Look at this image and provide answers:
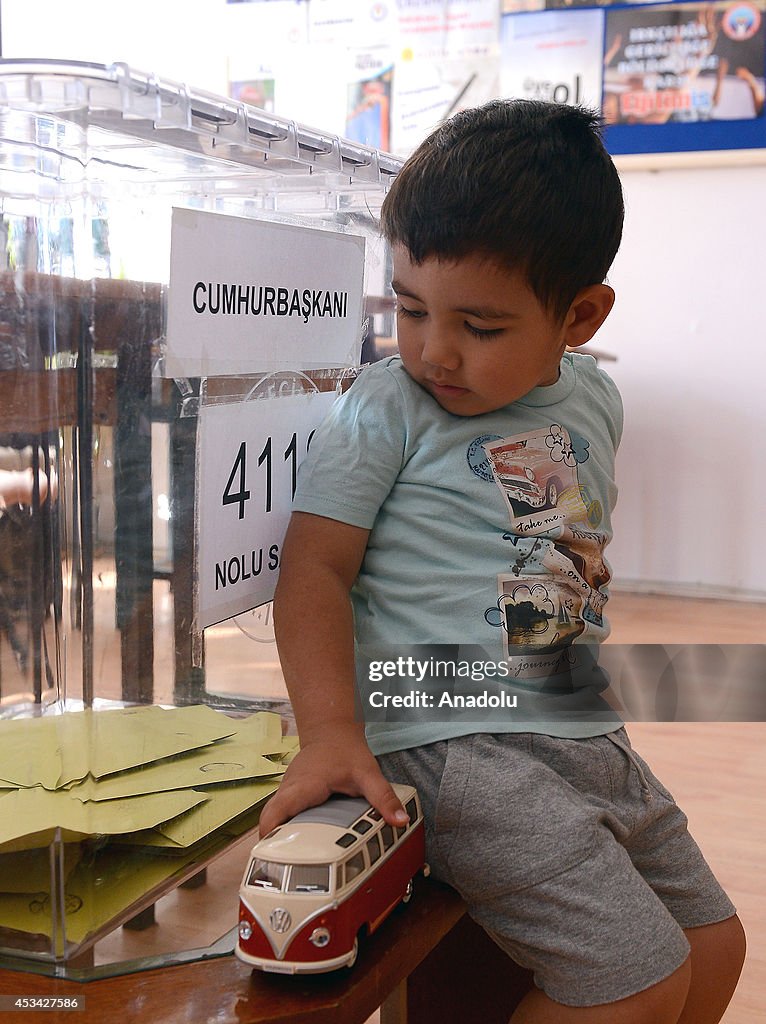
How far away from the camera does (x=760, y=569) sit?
2615mm

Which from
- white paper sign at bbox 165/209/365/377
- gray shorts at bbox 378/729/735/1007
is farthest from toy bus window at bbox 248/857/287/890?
white paper sign at bbox 165/209/365/377

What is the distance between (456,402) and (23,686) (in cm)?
29

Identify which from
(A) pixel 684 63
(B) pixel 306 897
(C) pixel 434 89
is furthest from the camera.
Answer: (C) pixel 434 89

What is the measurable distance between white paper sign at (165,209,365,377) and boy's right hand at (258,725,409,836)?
201 mm

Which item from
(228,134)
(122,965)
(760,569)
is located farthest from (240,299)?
(760,569)

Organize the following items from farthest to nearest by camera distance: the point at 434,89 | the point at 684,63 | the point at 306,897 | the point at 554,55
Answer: the point at 434,89
the point at 554,55
the point at 684,63
the point at 306,897

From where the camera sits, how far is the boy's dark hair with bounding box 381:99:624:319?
0.59 metres

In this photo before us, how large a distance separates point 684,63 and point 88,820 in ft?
8.51

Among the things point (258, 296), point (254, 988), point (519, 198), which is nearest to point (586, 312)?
point (519, 198)

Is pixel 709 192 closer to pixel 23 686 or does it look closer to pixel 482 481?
pixel 482 481

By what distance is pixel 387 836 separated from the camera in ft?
1.70

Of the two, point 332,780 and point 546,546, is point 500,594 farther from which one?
point 332,780
